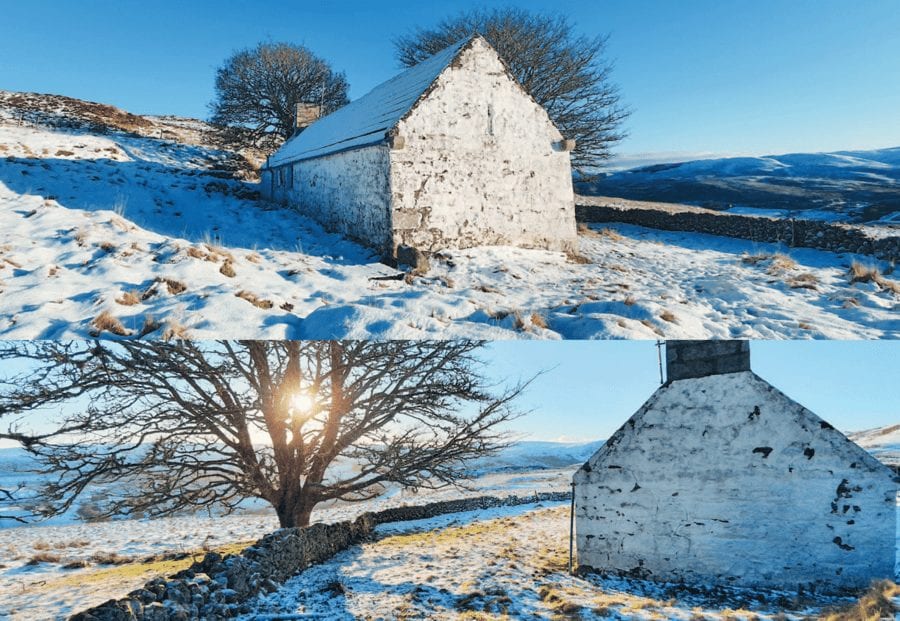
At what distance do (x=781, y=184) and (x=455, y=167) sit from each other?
194 feet

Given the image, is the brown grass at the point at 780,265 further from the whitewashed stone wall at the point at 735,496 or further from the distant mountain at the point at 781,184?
the distant mountain at the point at 781,184

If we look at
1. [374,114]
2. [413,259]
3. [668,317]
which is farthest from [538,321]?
[374,114]

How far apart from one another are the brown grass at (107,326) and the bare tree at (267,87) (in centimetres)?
2752

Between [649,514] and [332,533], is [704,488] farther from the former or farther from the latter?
[332,533]

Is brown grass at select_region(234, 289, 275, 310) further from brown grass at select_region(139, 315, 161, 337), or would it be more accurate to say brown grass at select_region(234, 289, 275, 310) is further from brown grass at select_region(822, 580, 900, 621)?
brown grass at select_region(822, 580, 900, 621)

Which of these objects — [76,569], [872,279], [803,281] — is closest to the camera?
[76,569]

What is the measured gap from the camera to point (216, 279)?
30.8ft

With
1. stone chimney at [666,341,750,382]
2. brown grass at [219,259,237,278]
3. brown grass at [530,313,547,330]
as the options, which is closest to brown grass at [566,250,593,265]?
brown grass at [530,313,547,330]

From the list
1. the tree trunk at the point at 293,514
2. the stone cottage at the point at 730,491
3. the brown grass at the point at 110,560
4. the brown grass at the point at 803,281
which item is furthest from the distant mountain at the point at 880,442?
the brown grass at the point at 110,560

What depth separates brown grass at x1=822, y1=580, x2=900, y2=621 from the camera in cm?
463

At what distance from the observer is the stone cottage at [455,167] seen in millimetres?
13500

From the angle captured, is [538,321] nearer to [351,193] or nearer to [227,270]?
[227,270]

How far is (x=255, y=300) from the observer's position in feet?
27.2

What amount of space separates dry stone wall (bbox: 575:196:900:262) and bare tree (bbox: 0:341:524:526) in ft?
48.7
